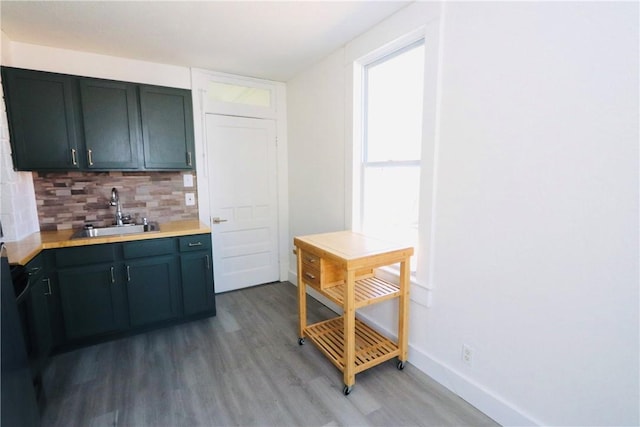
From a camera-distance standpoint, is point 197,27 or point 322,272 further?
point 197,27

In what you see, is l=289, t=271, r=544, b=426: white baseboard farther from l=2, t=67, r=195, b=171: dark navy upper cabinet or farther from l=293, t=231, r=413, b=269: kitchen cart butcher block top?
l=2, t=67, r=195, b=171: dark navy upper cabinet

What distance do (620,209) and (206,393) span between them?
2.33 m

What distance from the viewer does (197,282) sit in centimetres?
272

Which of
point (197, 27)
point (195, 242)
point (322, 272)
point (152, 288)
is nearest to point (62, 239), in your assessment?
point (152, 288)

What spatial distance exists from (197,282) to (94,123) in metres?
1.59

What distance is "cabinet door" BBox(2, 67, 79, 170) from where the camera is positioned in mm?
2238

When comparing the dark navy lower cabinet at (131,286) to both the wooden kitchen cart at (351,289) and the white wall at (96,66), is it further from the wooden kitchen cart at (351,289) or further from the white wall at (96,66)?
the white wall at (96,66)

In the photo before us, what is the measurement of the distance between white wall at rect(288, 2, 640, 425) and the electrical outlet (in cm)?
3

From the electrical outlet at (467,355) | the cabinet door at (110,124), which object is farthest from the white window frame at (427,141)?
the cabinet door at (110,124)

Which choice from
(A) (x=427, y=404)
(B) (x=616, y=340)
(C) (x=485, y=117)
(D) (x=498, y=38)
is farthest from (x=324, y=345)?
(D) (x=498, y=38)

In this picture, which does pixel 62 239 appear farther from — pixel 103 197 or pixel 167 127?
pixel 167 127

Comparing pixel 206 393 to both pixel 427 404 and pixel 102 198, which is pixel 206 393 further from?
pixel 102 198

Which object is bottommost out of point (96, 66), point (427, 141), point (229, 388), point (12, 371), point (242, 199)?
point (229, 388)

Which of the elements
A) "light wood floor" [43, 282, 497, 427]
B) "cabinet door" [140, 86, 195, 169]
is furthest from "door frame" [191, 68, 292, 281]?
"light wood floor" [43, 282, 497, 427]
